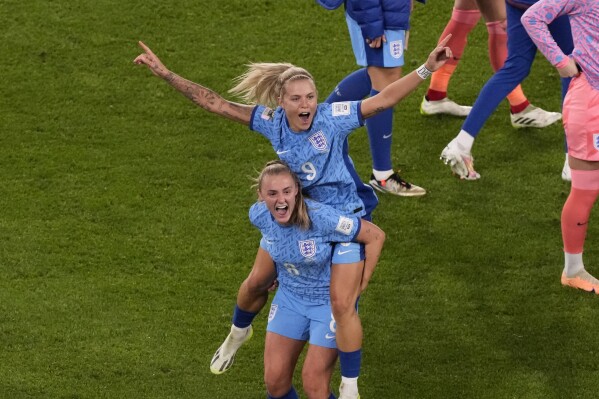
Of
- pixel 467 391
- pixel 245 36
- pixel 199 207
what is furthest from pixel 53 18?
pixel 467 391

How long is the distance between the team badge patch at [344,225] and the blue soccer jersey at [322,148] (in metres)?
0.21

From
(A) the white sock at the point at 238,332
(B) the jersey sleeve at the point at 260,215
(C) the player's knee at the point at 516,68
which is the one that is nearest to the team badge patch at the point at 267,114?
(B) the jersey sleeve at the point at 260,215

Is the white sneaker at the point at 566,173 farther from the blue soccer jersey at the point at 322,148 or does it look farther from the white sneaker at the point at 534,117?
the blue soccer jersey at the point at 322,148

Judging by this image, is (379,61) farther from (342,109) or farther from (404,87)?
(404,87)

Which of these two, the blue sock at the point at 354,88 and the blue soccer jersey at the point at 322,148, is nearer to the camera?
the blue soccer jersey at the point at 322,148

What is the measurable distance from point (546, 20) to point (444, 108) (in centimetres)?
261

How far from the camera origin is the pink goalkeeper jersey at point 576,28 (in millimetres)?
7371

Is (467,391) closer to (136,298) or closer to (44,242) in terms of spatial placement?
(136,298)

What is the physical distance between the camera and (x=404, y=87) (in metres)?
6.52

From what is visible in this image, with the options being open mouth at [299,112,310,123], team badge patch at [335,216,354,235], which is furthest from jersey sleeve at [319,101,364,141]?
team badge patch at [335,216,354,235]

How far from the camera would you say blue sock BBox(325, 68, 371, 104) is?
8.96m

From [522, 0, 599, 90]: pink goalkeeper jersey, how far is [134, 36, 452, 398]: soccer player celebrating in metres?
0.93

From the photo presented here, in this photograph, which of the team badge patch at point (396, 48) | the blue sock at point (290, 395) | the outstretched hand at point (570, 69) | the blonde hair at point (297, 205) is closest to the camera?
the blonde hair at point (297, 205)

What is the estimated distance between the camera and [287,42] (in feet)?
35.4
